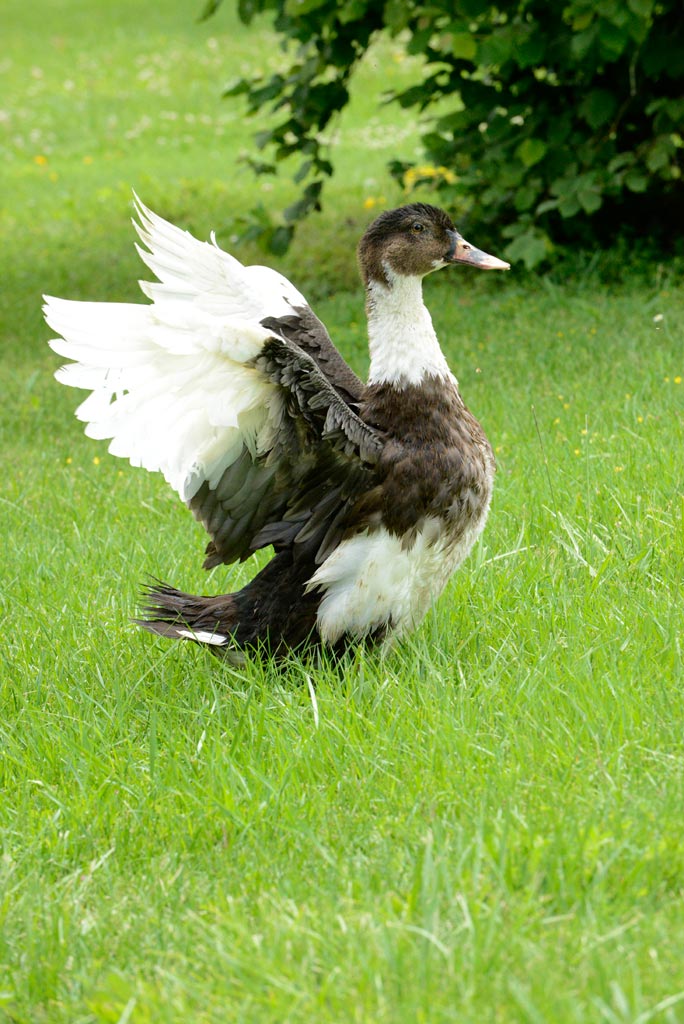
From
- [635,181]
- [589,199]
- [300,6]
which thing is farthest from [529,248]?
[300,6]

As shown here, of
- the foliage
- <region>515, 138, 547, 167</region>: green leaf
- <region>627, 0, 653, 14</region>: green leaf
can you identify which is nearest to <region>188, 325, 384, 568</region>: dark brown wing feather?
<region>627, 0, 653, 14</region>: green leaf

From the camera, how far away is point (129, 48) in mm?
22156

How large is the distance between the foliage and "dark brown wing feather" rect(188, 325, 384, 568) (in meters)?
4.25

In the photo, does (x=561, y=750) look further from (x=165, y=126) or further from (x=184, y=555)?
(x=165, y=126)

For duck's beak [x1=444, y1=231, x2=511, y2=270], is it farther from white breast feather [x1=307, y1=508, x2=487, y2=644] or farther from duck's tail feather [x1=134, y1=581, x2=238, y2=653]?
duck's tail feather [x1=134, y1=581, x2=238, y2=653]

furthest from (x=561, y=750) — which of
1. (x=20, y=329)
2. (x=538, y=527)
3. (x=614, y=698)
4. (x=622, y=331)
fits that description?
(x=20, y=329)

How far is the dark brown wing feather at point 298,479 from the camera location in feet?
12.0

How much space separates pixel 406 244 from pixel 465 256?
11.5 inches

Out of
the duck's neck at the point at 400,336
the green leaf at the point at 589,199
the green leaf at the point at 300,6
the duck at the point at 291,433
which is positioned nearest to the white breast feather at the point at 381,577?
the duck at the point at 291,433

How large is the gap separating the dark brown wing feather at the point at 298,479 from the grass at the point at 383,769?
40cm

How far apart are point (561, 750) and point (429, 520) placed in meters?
0.98

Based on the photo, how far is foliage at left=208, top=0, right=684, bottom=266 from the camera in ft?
25.4

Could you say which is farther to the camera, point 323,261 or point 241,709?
point 323,261

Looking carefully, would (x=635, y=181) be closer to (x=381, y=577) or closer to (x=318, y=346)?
(x=318, y=346)
